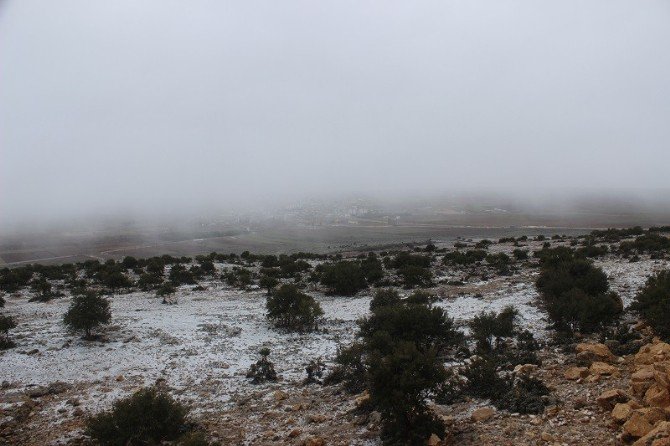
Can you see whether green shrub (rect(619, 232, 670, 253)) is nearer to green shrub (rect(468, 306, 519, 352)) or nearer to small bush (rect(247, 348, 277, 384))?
green shrub (rect(468, 306, 519, 352))

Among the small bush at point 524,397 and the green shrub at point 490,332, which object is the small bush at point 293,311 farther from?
the small bush at point 524,397

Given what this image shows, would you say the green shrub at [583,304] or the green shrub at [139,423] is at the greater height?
the green shrub at [583,304]

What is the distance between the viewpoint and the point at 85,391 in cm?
1048

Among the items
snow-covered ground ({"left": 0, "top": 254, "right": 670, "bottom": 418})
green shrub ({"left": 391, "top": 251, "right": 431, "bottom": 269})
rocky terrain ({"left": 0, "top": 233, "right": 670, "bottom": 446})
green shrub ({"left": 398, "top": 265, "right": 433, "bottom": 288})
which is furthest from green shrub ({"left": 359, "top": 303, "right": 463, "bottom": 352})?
green shrub ({"left": 391, "top": 251, "right": 431, "bottom": 269})

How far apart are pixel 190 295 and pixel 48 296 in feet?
27.3

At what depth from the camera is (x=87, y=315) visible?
1505 centimetres

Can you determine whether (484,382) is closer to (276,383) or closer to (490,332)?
(490,332)

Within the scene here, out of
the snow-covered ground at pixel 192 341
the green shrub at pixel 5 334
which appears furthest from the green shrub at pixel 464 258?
the green shrub at pixel 5 334

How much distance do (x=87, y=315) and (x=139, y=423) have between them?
9599 millimetres

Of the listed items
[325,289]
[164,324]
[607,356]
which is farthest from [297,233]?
[607,356]

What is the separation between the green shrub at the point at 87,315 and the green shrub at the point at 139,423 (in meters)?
8.77

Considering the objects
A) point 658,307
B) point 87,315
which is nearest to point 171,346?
point 87,315

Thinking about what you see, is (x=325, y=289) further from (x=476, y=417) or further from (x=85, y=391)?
(x=476, y=417)

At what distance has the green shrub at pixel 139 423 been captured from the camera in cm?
726
